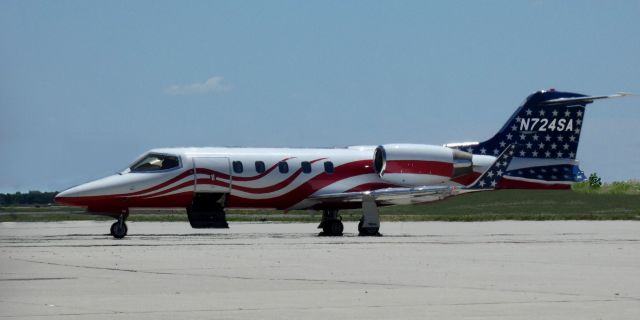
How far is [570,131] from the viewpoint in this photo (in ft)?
148

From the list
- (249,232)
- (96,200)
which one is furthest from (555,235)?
(96,200)

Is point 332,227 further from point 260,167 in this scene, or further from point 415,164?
point 415,164

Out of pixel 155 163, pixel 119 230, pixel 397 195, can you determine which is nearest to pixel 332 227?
pixel 397 195

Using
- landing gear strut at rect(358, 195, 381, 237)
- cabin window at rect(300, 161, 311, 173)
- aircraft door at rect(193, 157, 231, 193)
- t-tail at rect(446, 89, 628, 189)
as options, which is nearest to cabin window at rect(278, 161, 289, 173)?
cabin window at rect(300, 161, 311, 173)

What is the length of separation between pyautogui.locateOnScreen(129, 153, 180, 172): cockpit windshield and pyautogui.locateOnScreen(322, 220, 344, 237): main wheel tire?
19.6 feet

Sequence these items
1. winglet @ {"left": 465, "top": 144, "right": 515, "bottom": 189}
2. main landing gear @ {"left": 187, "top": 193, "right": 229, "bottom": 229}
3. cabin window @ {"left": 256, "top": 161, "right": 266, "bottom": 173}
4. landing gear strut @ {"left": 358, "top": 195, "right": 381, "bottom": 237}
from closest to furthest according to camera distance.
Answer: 1. winglet @ {"left": 465, "top": 144, "right": 515, "bottom": 189}
2. main landing gear @ {"left": 187, "top": 193, "right": 229, "bottom": 229}
3. landing gear strut @ {"left": 358, "top": 195, "right": 381, "bottom": 237}
4. cabin window @ {"left": 256, "top": 161, "right": 266, "bottom": 173}

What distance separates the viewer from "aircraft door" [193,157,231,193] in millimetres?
38938

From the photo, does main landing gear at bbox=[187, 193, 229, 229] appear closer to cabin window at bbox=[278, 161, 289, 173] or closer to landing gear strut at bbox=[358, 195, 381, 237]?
cabin window at bbox=[278, 161, 289, 173]

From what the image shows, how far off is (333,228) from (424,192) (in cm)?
374

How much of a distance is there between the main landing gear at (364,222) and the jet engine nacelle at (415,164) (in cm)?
182

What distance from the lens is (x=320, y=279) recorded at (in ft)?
62.7

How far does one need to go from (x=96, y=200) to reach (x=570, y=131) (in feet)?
61.6

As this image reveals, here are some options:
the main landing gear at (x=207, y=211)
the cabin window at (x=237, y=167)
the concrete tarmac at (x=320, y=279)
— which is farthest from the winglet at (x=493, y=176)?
the main landing gear at (x=207, y=211)

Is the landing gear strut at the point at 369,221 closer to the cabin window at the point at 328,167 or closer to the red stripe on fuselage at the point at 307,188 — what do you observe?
the red stripe on fuselage at the point at 307,188
